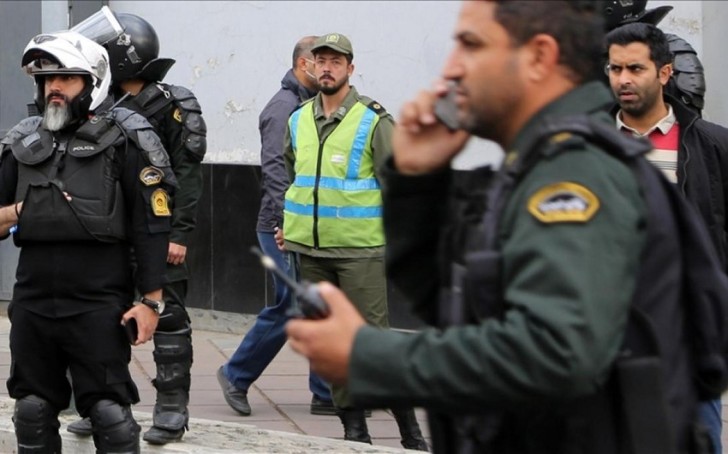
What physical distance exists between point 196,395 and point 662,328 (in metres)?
6.38

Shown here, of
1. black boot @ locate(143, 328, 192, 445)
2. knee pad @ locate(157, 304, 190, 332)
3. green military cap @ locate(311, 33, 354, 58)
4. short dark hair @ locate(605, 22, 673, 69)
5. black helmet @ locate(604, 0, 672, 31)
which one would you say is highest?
black helmet @ locate(604, 0, 672, 31)

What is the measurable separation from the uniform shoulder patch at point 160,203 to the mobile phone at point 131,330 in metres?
0.44

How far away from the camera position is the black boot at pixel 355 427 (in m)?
7.18

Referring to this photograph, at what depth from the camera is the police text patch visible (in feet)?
19.4

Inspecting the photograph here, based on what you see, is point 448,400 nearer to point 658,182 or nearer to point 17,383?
point 658,182

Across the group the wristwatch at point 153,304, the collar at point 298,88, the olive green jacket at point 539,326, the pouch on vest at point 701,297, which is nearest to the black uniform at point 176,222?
the wristwatch at point 153,304

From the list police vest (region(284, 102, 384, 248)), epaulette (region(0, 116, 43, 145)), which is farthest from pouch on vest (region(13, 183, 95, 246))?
police vest (region(284, 102, 384, 248))

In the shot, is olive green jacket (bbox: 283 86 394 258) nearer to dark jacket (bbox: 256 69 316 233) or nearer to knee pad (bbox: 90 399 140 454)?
dark jacket (bbox: 256 69 316 233)

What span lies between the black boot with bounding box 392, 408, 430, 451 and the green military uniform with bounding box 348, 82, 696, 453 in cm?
474

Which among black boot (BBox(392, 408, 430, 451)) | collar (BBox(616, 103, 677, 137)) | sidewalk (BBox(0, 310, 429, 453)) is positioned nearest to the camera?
collar (BBox(616, 103, 677, 137))

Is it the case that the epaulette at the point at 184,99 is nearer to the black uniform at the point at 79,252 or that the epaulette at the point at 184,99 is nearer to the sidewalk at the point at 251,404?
the black uniform at the point at 79,252

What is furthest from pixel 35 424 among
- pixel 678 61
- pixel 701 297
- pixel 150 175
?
pixel 701 297

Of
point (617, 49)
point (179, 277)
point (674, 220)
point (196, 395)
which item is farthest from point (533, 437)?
point (196, 395)

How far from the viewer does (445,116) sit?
256 cm
